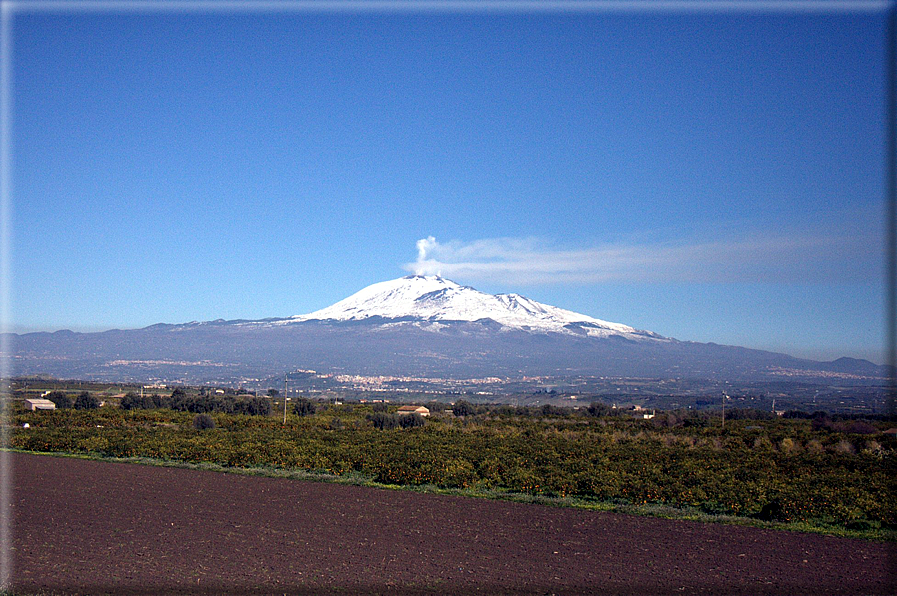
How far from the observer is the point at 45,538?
10328mm

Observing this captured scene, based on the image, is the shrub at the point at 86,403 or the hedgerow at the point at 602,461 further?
the shrub at the point at 86,403

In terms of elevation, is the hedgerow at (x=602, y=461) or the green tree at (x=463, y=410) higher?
the hedgerow at (x=602, y=461)

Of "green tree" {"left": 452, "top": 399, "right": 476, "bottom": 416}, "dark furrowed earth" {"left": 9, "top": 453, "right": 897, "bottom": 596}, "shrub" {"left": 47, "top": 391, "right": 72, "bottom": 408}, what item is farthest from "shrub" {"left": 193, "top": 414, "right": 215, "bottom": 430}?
"green tree" {"left": 452, "top": 399, "right": 476, "bottom": 416}

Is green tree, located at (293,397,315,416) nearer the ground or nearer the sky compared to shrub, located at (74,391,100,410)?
nearer the ground

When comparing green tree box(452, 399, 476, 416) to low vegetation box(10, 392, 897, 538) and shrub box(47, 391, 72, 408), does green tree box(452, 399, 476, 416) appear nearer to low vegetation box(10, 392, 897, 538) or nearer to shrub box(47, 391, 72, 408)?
low vegetation box(10, 392, 897, 538)

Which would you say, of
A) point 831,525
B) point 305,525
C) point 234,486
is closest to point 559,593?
point 305,525

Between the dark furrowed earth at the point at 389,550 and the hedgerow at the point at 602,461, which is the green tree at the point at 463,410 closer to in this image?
the hedgerow at the point at 602,461

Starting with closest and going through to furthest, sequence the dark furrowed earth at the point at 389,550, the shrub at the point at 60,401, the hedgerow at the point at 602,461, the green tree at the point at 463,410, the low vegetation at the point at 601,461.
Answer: the dark furrowed earth at the point at 389,550
the low vegetation at the point at 601,461
the hedgerow at the point at 602,461
the shrub at the point at 60,401
the green tree at the point at 463,410

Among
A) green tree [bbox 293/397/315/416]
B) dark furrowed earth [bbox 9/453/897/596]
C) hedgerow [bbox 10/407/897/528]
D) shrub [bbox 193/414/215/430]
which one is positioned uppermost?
dark furrowed earth [bbox 9/453/897/596]

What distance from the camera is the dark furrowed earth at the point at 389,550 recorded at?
8516 millimetres

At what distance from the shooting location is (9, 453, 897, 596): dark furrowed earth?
335 inches

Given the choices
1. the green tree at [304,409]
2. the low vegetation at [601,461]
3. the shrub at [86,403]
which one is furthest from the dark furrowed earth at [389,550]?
the shrub at [86,403]

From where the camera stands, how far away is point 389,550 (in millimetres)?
10227

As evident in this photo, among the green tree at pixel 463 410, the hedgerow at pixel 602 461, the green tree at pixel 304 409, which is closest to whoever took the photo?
the hedgerow at pixel 602 461
